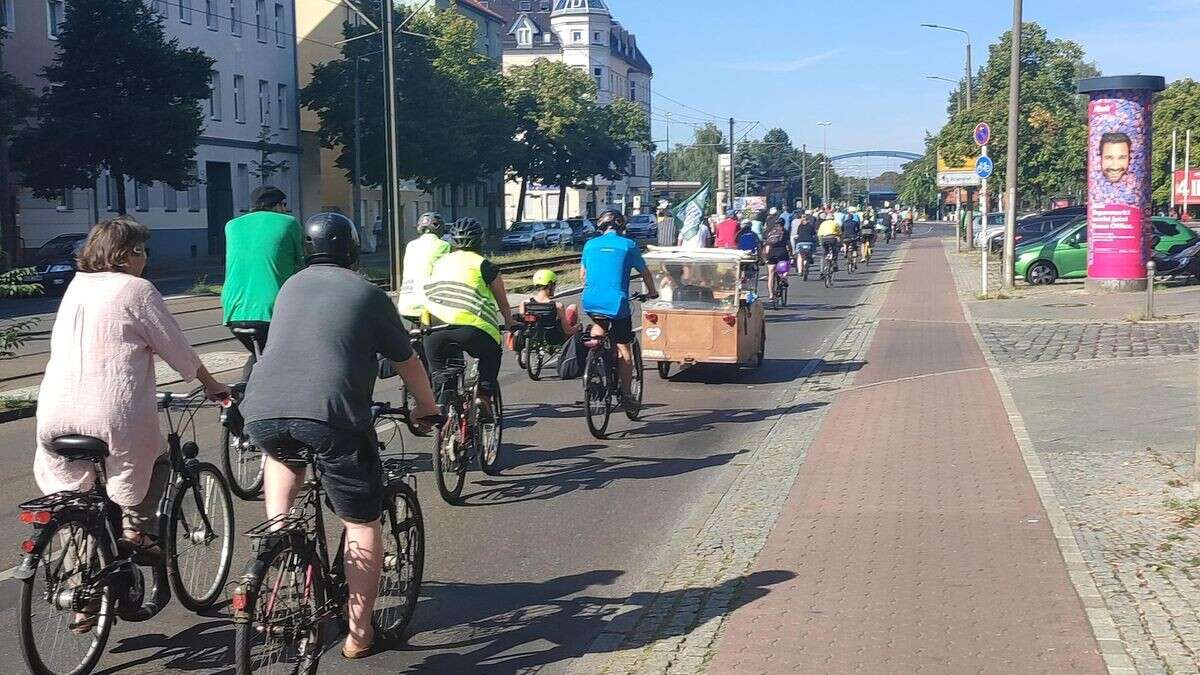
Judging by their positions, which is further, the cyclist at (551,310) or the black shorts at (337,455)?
the cyclist at (551,310)

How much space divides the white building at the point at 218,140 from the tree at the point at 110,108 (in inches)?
113

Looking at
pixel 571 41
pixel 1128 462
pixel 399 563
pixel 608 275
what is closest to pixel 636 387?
pixel 608 275

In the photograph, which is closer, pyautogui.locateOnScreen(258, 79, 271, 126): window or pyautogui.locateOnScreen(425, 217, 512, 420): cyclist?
pyautogui.locateOnScreen(425, 217, 512, 420): cyclist

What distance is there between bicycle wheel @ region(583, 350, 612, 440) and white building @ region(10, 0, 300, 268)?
36.9 metres

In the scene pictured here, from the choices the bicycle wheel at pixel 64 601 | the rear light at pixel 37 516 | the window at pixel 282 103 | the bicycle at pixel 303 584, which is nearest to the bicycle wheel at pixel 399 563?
the bicycle at pixel 303 584

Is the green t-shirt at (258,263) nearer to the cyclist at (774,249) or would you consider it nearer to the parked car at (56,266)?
the cyclist at (774,249)

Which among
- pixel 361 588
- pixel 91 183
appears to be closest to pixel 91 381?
pixel 361 588

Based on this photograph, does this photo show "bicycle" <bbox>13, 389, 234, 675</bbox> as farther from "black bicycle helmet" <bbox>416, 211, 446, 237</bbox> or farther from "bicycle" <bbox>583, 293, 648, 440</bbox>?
"bicycle" <bbox>583, 293, 648, 440</bbox>

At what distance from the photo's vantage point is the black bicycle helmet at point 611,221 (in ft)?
37.9

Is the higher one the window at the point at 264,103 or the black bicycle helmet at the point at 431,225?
the window at the point at 264,103

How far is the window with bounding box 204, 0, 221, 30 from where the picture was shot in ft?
173

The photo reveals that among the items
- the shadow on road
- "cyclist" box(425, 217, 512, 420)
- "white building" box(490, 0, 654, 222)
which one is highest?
"white building" box(490, 0, 654, 222)

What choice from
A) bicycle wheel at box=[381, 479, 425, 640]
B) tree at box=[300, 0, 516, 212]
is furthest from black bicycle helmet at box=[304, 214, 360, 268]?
tree at box=[300, 0, 516, 212]

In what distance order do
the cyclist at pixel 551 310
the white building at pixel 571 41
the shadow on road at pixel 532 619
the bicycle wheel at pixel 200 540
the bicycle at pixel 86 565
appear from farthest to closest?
the white building at pixel 571 41
the cyclist at pixel 551 310
the bicycle wheel at pixel 200 540
the shadow on road at pixel 532 619
the bicycle at pixel 86 565
